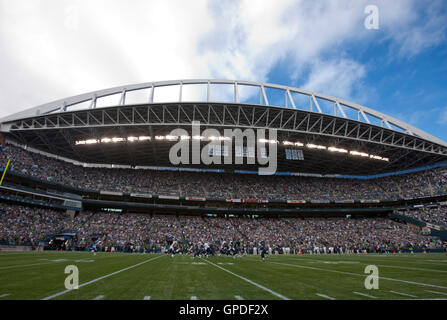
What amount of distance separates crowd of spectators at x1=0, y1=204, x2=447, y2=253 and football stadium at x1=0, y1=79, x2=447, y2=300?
0.22 metres

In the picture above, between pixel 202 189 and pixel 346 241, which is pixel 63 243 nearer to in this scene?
pixel 202 189

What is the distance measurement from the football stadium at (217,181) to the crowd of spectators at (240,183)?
0.30 metres

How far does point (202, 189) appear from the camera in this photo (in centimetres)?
4634

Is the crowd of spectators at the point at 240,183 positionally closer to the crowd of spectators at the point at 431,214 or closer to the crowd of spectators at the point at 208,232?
the crowd of spectators at the point at 431,214

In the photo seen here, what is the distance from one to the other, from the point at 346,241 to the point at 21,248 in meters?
43.6

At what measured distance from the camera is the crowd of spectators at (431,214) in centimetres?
3863

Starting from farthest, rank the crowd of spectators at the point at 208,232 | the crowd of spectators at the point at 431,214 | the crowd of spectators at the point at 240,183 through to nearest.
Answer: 1. the crowd of spectators at the point at 240,183
2. the crowd of spectators at the point at 431,214
3. the crowd of spectators at the point at 208,232

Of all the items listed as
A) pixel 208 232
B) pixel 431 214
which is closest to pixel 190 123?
pixel 208 232

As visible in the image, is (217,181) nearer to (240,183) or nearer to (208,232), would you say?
(240,183)

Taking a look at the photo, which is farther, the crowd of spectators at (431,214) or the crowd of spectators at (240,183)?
the crowd of spectators at (240,183)

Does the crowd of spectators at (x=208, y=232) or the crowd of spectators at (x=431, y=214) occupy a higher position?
the crowd of spectators at (x=431, y=214)

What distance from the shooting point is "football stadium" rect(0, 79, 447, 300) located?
1255 inches

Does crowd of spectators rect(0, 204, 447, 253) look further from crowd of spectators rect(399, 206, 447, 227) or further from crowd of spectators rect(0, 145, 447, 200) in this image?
crowd of spectators rect(0, 145, 447, 200)
